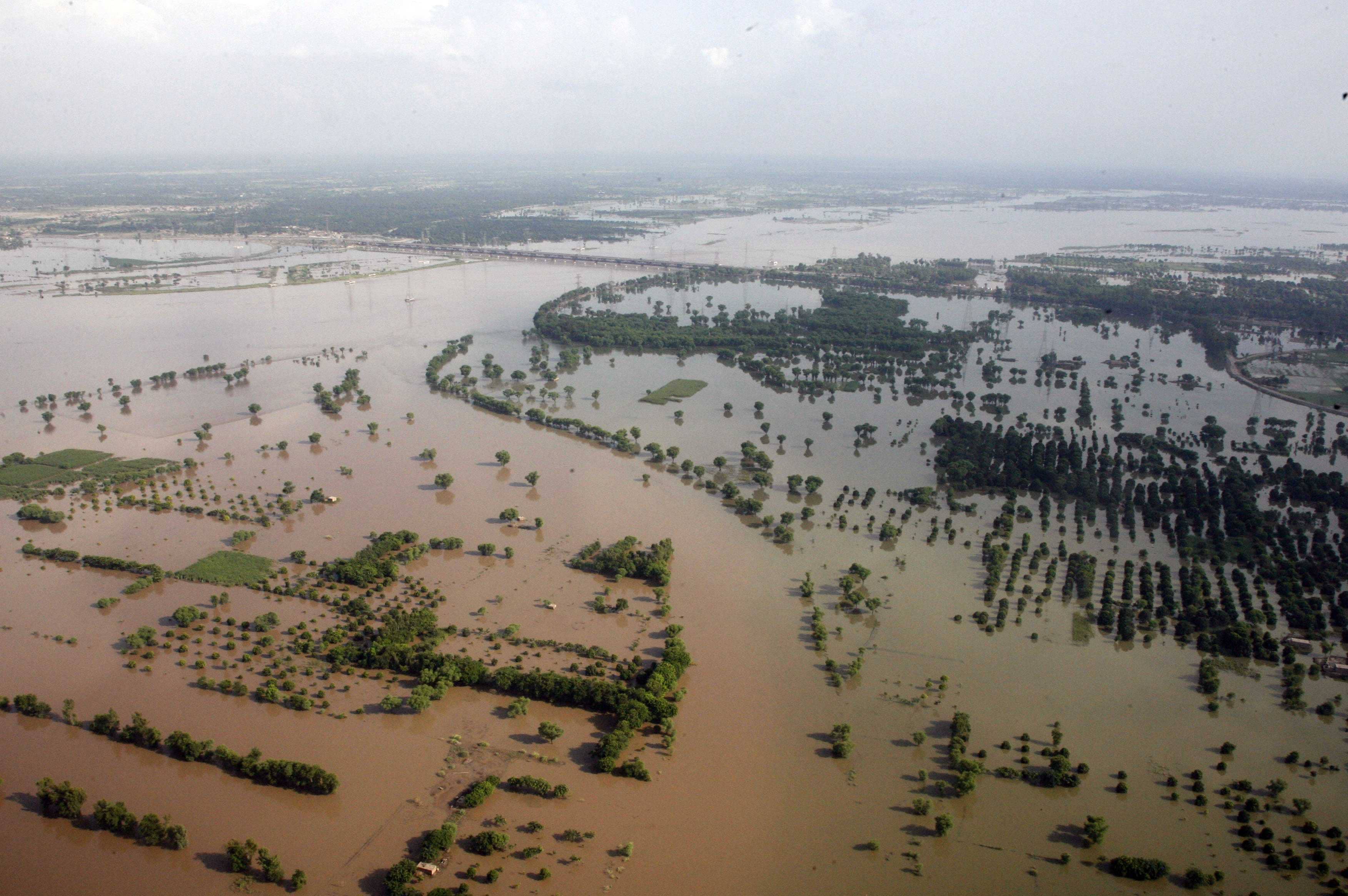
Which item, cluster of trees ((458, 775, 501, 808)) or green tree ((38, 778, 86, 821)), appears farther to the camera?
cluster of trees ((458, 775, 501, 808))

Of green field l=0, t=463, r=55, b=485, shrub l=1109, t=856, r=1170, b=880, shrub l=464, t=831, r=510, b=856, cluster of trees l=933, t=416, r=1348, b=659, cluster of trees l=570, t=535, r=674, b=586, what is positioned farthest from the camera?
green field l=0, t=463, r=55, b=485

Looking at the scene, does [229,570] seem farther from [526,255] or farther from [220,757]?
[526,255]

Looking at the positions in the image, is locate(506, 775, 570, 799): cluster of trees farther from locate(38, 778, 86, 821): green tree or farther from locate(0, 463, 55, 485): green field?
locate(0, 463, 55, 485): green field

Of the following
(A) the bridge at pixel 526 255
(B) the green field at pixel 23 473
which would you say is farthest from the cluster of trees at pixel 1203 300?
(B) the green field at pixel 23 473

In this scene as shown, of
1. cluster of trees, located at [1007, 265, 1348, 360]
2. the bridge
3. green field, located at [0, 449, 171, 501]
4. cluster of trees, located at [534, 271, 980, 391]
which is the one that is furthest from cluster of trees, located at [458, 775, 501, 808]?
the bridge

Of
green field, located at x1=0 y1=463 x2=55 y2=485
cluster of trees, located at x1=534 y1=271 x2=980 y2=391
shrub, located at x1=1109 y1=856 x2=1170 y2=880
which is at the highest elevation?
cluster of trees, located at x1=534 y1=271 x2=980 y2=391

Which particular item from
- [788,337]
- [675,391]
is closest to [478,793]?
[675,391]

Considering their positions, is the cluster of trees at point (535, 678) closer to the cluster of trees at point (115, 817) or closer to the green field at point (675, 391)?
the cluster of trees at point (115, 817)
